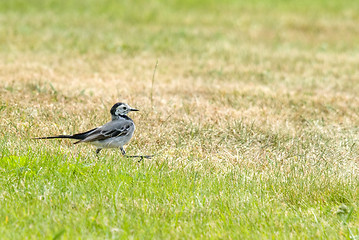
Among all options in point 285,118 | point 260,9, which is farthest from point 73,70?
point 260,9

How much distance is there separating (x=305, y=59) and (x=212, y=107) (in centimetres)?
Answer: 709

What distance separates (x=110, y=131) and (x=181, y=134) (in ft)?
5.49

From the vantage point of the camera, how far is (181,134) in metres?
8.03

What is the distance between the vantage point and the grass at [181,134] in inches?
196

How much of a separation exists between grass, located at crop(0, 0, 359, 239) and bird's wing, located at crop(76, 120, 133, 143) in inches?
9.1

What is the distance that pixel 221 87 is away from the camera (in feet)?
38.8

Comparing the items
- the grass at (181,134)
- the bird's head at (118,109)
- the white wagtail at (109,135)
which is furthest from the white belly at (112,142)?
the bird's head at (118,109)

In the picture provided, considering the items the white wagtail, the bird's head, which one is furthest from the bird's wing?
the bird's head

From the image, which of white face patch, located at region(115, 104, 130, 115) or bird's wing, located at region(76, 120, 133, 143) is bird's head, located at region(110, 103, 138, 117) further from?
bird's wing, located at region(76, 120, 133, 143)

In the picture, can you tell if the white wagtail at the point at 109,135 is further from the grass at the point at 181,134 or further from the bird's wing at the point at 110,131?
the grass at the point at 181,134

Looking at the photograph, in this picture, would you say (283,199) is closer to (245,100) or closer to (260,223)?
(260,223)

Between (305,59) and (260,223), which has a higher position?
(260,223)

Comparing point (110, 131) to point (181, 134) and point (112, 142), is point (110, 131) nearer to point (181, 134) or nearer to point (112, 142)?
point (112, 142)

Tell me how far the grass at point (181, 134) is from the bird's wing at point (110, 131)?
9.1 inches
